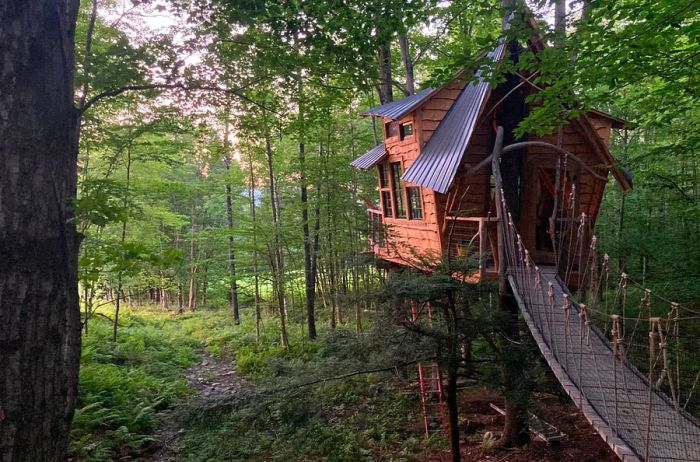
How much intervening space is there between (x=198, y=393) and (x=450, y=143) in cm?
721

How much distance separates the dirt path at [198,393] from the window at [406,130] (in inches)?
204

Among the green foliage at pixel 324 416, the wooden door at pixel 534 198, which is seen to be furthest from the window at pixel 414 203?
the green foliage at pixel 324 416

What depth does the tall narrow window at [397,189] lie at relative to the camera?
26.6ft

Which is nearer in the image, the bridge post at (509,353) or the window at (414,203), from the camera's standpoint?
the bridge post at (509,353)

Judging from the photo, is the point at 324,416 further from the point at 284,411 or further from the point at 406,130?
the point at 406,130

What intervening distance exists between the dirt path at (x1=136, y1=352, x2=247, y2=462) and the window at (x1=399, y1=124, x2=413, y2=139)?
5.17 m

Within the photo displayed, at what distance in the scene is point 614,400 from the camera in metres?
3.21

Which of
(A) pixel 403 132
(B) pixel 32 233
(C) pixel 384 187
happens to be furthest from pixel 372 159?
(B) pixel 32 233

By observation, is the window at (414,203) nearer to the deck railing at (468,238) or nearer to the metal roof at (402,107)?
the deck railing at (468,238)

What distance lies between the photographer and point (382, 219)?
8.84 metres

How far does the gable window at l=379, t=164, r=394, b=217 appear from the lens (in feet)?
28.5

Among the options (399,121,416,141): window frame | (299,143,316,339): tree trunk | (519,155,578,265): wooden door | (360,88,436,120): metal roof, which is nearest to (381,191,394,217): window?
(399,121,416,141): window frame

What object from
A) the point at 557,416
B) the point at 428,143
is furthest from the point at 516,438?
the point at 428,143

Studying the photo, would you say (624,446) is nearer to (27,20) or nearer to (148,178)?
(27,20)
